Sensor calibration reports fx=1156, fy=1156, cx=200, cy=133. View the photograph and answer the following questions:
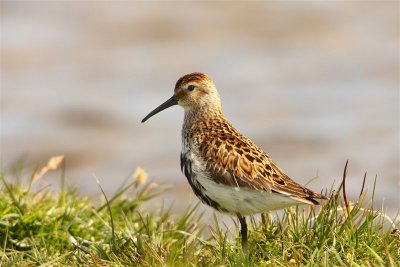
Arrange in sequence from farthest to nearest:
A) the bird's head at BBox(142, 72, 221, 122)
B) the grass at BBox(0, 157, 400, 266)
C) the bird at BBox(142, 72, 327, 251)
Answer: the bird's head at BBox(142, 72, 221, 122) < the bird at BBox(142, 72, 327, 251) < the grass at BBox(0, 157, 400, 266)

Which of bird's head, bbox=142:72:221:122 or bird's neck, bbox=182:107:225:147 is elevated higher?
bird's head, bbox=142:72:221:122

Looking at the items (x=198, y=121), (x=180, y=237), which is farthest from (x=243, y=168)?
(x=180, y=237)

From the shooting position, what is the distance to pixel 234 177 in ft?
26.3

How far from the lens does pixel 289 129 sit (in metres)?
17.5

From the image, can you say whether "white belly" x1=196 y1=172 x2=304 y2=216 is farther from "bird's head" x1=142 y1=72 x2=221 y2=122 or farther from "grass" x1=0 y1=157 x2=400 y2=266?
"bird's head" x1=142 y1=72 x2=221 y2=122

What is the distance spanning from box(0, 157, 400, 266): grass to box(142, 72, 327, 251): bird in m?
0.16

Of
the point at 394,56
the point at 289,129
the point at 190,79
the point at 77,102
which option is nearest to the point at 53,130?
the point at 77,102

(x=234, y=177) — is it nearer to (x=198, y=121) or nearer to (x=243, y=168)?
(x=243, y=168)

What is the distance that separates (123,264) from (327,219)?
1.38 m

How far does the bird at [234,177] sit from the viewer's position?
7.89 meters

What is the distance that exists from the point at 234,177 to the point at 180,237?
1.05 meters

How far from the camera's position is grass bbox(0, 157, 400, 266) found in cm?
746

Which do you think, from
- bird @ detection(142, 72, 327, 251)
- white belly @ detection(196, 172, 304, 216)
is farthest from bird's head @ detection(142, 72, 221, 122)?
white belly @ detection(196, 172, 304, 216)

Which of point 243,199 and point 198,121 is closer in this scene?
point 243,199
